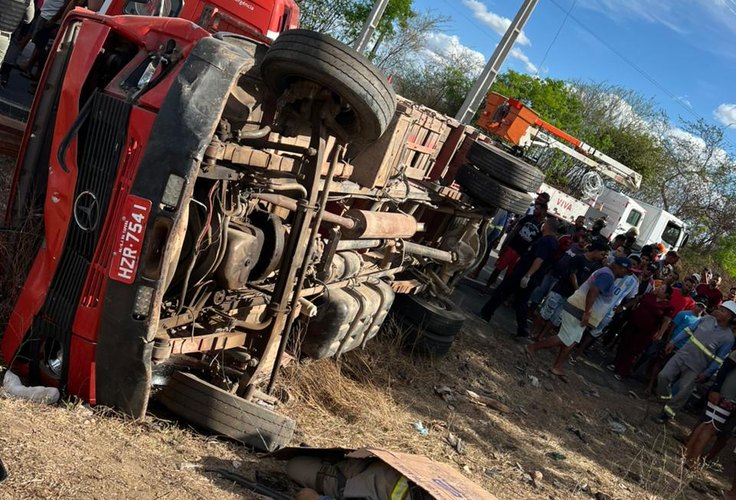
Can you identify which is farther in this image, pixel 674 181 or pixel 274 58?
pixel 674 181

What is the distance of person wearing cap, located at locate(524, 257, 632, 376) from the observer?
9.22 metres

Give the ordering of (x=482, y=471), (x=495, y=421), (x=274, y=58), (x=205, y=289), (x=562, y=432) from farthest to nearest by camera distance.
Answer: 1. (x=562, y=432)
2. (x=495, y=421)
3. (x=482, y=471)
4. (x=205, y=289)
5. (x=274, y=58)

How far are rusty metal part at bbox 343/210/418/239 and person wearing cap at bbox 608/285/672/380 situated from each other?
250 inches

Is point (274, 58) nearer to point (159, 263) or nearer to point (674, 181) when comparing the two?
point (159, 263)

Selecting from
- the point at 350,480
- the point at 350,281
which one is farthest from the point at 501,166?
the point at 350,480

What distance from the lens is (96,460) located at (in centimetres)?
340

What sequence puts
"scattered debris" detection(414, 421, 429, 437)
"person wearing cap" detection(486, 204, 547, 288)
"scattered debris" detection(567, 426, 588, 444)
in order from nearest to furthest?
"scattered debris" detection(414, 421, 429, 437), "scattered debris" detection(567, 426, 588, 444), "person wearing cap" detection(486, 204, 547, 288)

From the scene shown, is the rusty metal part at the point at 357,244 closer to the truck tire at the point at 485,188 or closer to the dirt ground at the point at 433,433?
the dirt ground at the point at 433,433

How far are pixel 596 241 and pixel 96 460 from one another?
10.2 metres

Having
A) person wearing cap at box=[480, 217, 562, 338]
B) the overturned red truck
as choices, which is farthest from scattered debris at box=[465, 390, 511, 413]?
the overturned red truck

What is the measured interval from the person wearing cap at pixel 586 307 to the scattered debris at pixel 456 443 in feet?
12.1

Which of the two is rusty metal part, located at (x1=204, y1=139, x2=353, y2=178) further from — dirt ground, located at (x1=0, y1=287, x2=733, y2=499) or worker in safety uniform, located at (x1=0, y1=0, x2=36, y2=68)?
worker in safety uniform, located at (x1=0, y1=0, x2=36, y2=68)

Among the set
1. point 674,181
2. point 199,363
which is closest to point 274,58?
point 199,363

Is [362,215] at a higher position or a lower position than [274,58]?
lower
